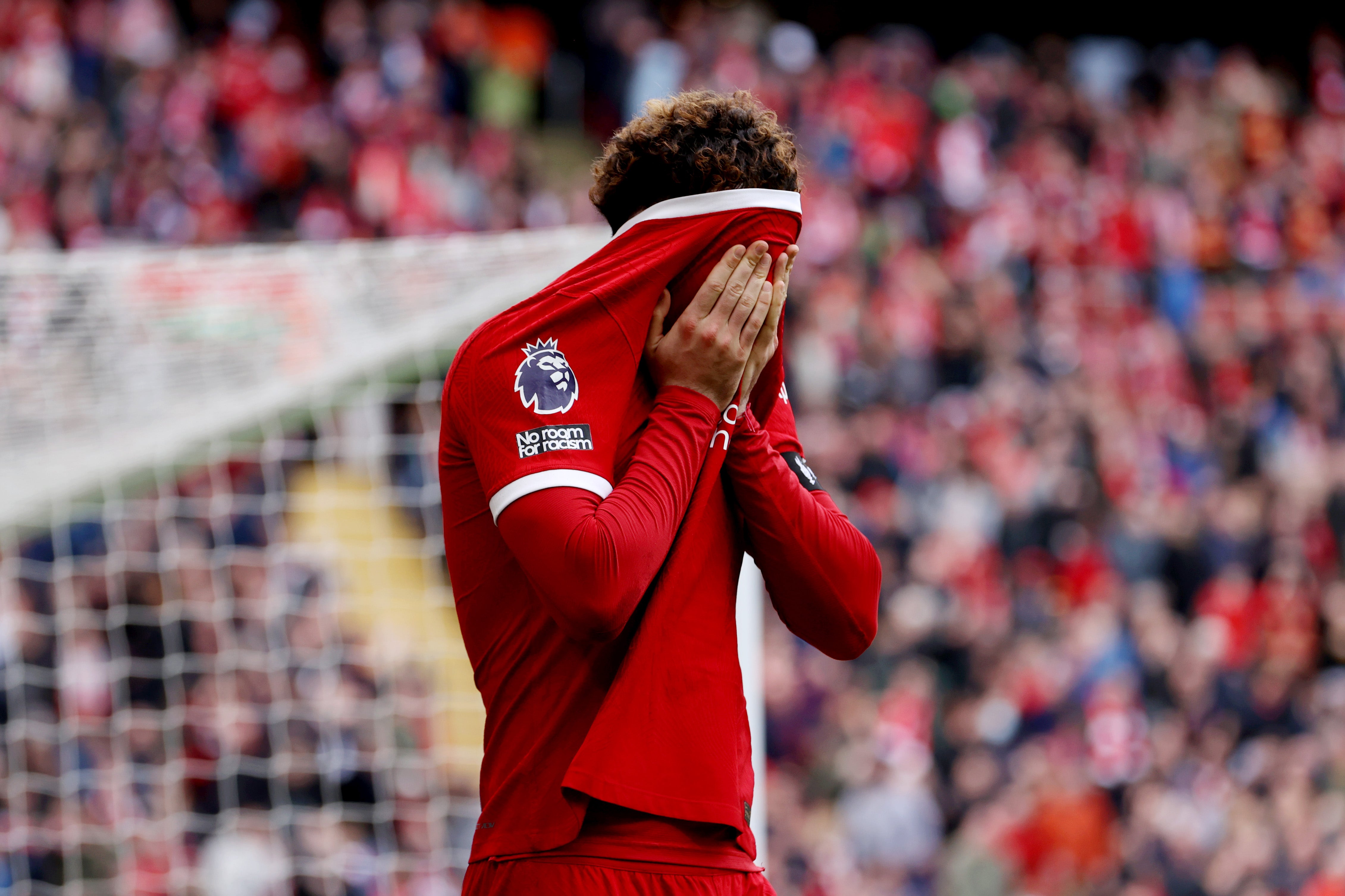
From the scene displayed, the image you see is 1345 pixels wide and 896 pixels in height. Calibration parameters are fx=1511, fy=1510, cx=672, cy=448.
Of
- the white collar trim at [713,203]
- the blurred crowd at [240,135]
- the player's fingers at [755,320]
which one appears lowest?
the player's fingers at [755,320]

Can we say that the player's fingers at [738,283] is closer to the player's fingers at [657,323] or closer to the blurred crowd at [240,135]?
the player's fingers at [657,323]

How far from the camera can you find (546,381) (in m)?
1.62

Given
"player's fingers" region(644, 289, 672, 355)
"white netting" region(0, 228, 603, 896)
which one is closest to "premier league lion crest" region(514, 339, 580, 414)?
"player's fingers" region(644, 289, 672, 355)

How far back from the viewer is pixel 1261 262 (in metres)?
11.6

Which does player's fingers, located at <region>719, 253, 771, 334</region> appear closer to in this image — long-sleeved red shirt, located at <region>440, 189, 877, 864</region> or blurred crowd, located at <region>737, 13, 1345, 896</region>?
long-sleeved red shirt, located at <region>440, 189, 877, 864</region>

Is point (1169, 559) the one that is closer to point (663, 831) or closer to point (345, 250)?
point (345, 250)

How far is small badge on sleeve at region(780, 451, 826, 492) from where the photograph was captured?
1.85 meters

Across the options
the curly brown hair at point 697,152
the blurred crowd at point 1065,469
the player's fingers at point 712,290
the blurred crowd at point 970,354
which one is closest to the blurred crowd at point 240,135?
the blurred crowd at point 970,354

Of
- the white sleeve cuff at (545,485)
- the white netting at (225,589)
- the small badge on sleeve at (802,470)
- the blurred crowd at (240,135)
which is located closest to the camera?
the white sleeve cuff at (545,485)

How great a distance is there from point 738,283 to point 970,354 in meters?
8.07

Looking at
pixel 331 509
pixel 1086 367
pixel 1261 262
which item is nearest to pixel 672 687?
pixel 331 509

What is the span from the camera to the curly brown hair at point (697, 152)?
1727mm

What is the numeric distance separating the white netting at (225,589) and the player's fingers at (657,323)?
264 centimetres

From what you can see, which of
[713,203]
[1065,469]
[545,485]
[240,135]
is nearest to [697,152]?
[713,203]
